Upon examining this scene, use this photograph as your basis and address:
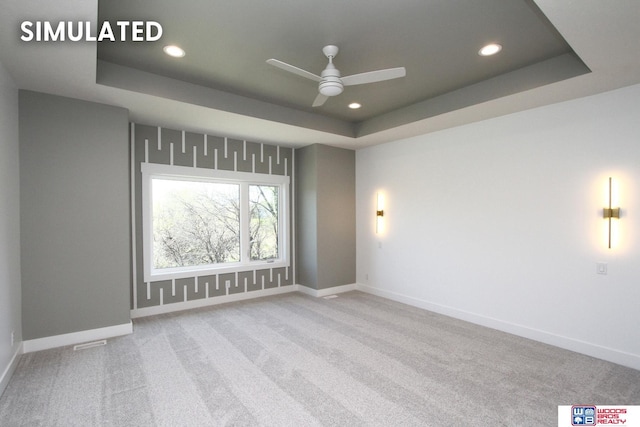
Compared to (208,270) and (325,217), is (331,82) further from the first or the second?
(208,270)

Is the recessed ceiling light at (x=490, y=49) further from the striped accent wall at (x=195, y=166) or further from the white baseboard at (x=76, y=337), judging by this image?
the white baseboard at (x=76, y=337)

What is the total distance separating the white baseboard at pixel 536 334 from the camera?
3148 mm

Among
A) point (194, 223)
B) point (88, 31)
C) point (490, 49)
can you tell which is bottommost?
point (194, 223)

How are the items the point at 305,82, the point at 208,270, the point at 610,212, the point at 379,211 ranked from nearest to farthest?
the point at 610,212 → the point at 305,82 → the point at 208,270 → the point at 379,211

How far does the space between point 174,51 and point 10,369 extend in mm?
3188

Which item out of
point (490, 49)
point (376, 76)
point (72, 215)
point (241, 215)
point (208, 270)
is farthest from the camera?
point (241, 215)

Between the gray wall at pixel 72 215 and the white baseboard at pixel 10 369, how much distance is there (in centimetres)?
23

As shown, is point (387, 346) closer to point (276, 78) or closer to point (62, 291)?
point (276, 78)

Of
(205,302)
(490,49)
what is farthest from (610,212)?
(205,302)

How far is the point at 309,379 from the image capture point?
2.84 m

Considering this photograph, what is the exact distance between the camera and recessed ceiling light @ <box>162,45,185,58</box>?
9.62 ft

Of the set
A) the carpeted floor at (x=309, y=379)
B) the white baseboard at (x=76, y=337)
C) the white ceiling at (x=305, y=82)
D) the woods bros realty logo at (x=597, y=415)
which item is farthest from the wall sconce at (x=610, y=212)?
the white baseboard at (x=76, y=337)

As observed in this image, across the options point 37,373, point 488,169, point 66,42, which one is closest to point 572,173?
point 488,169

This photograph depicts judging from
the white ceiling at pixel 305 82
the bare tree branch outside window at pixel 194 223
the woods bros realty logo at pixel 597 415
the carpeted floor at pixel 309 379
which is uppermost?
the white ceiling at pixel 305 82
